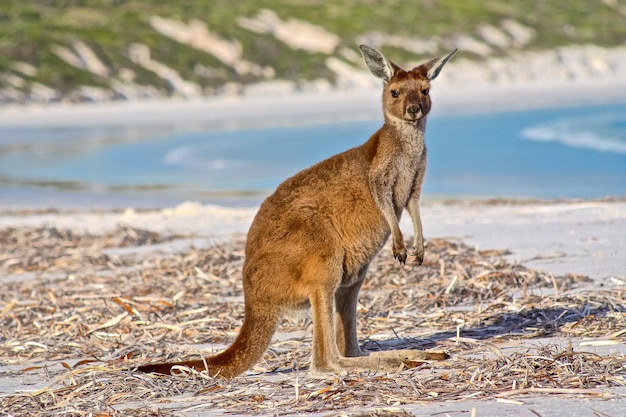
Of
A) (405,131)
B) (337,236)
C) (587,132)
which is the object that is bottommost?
(337,236)

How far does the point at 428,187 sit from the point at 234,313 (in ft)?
32.5

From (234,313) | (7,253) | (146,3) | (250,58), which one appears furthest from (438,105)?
(146,3)

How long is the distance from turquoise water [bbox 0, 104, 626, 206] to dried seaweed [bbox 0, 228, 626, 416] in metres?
7.15

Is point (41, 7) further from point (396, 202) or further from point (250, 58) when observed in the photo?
point (396, 202)

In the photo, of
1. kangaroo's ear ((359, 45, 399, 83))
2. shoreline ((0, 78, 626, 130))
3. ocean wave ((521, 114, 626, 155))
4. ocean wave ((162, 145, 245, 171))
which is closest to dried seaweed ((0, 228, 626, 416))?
kangaroo's ear ((359, 45, 399, 83))

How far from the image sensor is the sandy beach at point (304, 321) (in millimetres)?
3609

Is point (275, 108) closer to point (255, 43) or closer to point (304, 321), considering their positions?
point (255, 43)

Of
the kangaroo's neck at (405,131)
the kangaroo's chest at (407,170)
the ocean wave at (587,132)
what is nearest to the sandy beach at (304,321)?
the kangaroo's chest at (407,170)

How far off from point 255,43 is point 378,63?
45.7 metres

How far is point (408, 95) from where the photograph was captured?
4414 mm

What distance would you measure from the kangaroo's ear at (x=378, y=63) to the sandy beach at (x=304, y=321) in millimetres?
1264

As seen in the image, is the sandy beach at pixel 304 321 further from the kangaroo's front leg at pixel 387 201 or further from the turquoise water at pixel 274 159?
the turquoise water at pixel 274 159

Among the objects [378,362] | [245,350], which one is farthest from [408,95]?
[245,350]

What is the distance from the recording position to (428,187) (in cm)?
1518
